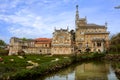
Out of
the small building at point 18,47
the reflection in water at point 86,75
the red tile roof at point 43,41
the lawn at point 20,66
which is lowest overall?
the reflection in water at point 86,75

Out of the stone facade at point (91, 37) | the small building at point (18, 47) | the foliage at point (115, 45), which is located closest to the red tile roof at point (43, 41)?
the small building at point (18, 47)

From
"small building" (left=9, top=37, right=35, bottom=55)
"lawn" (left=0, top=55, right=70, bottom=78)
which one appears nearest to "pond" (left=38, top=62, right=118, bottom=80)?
"lawn" (left=0, top=55, right=70, bottom=78)

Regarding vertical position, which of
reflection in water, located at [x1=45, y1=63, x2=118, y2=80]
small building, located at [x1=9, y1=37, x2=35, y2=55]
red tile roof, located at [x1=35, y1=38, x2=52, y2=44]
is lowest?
reflection in water, located at [x1=45, y1=63, x2=118, y2=80]

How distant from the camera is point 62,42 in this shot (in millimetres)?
89375

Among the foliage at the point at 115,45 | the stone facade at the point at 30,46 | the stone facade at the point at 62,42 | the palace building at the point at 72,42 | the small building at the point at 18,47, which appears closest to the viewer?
the foliage at the point at 115,45

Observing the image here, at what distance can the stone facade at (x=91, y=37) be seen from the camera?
89.2 meters

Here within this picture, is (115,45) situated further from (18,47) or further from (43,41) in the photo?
(18,47)

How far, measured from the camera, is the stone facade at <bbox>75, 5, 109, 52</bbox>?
89.2 metres

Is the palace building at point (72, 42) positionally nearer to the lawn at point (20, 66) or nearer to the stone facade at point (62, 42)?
the stone facade at point (62, 42)

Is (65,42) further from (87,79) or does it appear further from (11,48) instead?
(87,79)

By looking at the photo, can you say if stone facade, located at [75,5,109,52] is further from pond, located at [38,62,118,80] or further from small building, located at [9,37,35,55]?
pond, located at [38,62,118,80]

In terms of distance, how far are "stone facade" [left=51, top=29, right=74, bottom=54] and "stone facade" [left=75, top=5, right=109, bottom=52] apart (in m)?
4.92

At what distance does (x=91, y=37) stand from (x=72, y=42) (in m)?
7.14

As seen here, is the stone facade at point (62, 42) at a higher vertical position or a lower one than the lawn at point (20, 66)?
higher
